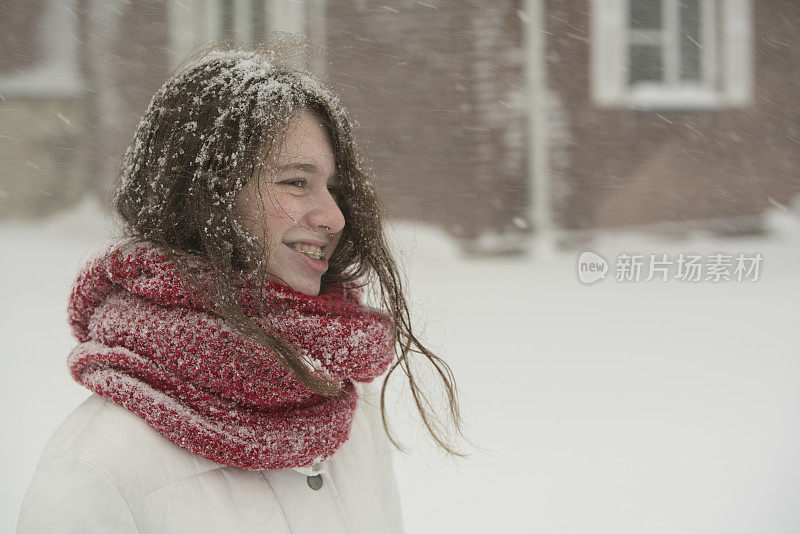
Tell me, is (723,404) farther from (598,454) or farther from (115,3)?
(115,3)

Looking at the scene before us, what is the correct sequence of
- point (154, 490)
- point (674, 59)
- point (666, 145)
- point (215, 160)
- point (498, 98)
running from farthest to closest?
point (674, 59), point (666, 145), point (498, 98), point (215, 160), point (154, 490)

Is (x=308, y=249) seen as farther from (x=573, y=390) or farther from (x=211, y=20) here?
(x=211, y=20)

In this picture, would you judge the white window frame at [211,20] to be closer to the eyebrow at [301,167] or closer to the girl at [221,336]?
the girl at [221,336]

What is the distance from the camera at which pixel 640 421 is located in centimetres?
348

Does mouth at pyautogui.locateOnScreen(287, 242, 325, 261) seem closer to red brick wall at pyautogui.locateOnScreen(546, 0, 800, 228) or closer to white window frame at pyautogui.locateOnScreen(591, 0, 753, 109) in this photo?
red brick wall at pyautogui.locateOnScreen(546, 0, 800, 228)

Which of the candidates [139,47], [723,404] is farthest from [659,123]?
[139,47]

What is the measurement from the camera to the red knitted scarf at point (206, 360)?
990 millimetres

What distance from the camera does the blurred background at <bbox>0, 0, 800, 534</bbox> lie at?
3859 mm
